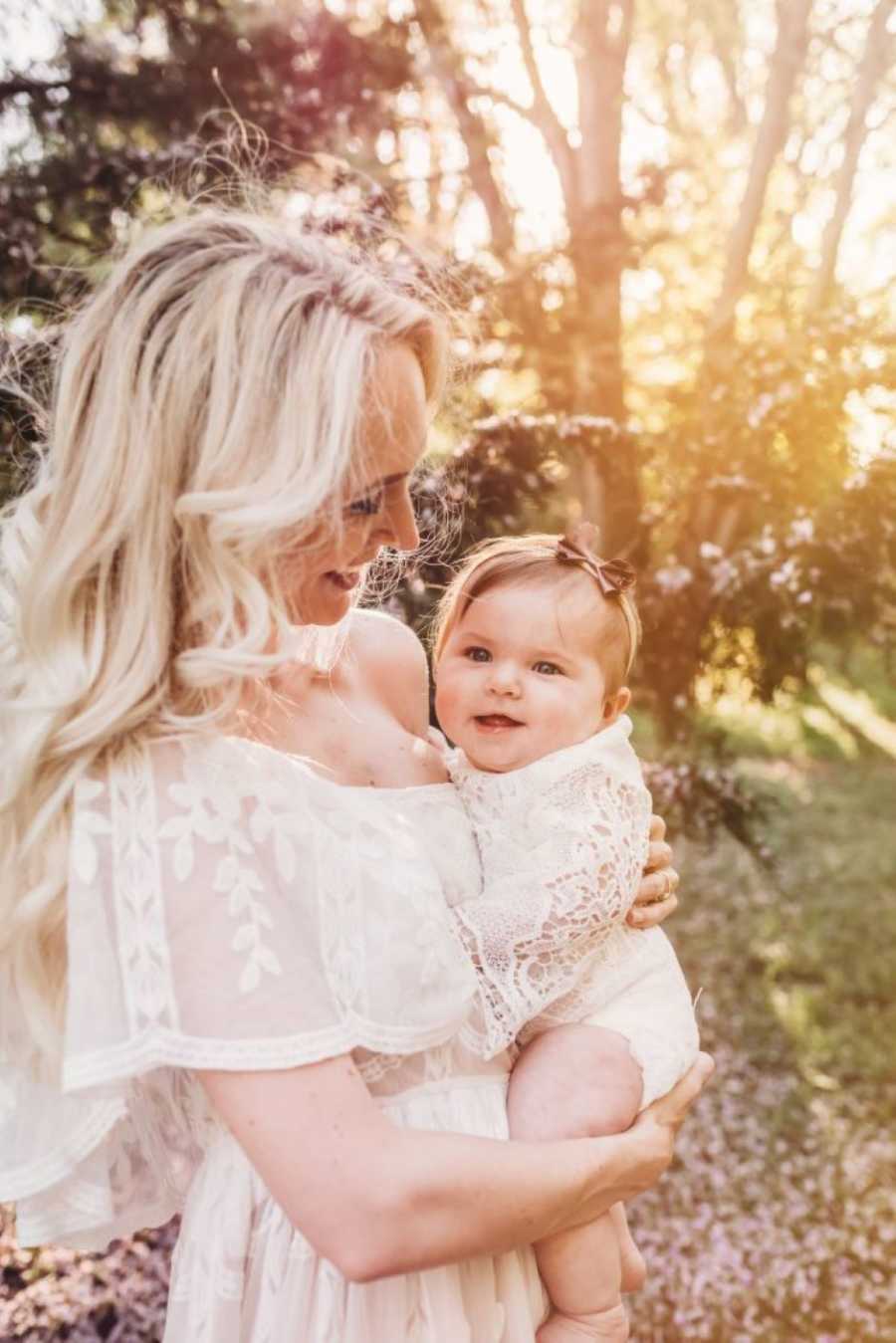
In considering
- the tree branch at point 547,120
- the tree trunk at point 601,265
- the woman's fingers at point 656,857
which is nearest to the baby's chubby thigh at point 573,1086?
the woman's fingers at point 656,857

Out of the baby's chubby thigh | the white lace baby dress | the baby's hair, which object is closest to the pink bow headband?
the baby's hair

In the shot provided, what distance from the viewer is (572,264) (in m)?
4.34

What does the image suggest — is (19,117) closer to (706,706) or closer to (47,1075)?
(706,706)

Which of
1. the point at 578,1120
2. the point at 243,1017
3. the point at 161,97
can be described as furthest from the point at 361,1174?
the point at 161,97

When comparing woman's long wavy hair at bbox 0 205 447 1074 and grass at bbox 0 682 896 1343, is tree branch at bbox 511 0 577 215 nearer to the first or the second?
grass at bbox 0 682 896 1343

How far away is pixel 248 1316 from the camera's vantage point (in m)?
1.60

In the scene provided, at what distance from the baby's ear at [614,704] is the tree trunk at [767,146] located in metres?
2.62

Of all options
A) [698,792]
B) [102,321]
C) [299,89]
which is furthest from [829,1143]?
[299,89]

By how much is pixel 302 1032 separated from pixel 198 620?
52 centimetres

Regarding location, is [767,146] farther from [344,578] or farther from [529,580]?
[344,578]

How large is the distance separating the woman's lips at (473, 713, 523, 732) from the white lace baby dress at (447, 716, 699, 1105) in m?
0.08

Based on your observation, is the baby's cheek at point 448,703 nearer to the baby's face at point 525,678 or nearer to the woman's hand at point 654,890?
the baby's face at point 525,678

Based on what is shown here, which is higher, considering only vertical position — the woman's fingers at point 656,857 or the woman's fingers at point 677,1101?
the woman's fingers at point 656,857

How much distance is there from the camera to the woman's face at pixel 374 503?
5.00 ft
